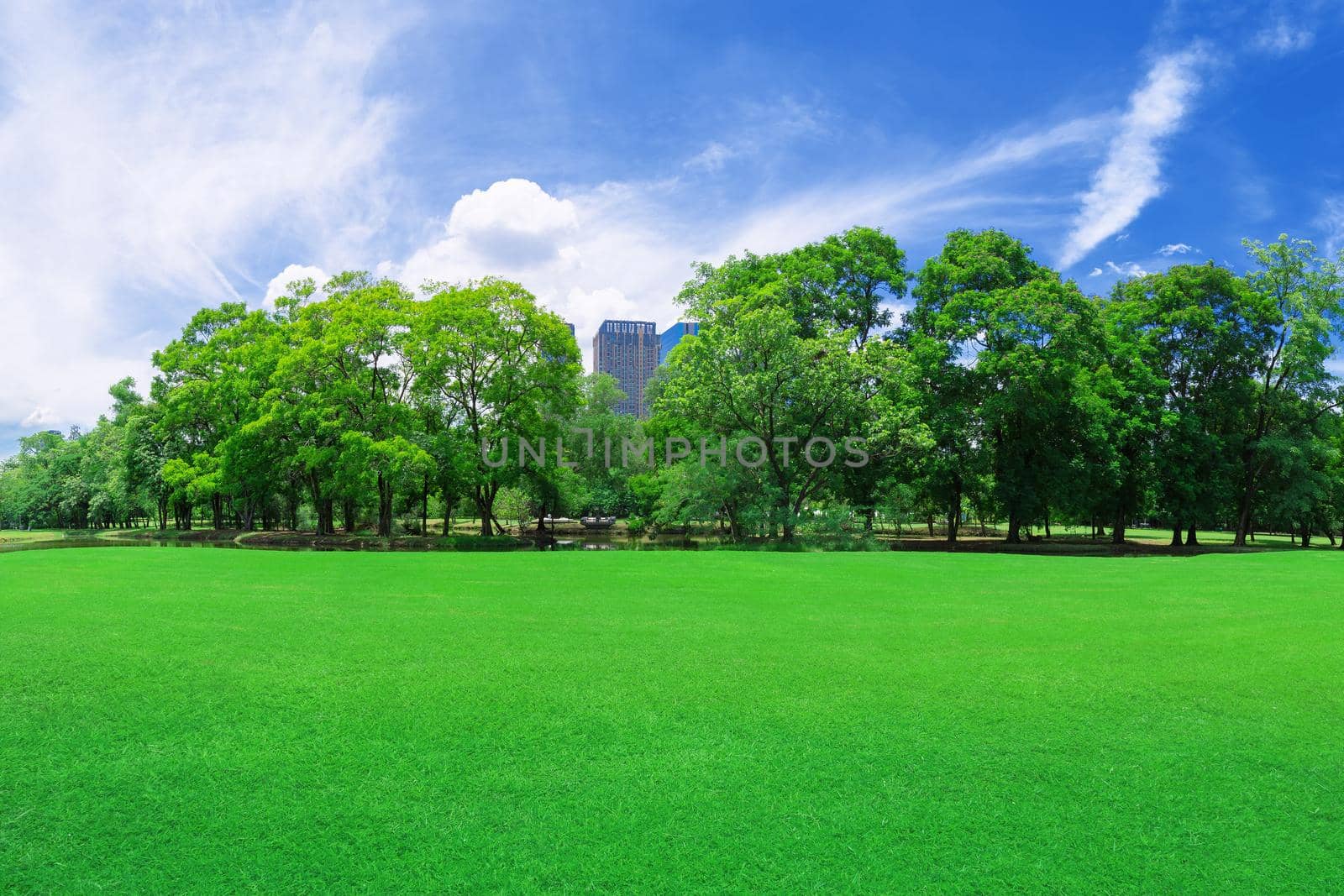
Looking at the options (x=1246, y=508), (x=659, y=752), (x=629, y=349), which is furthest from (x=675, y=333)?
(x=659, y=752)

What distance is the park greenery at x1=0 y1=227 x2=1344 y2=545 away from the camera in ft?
92.9

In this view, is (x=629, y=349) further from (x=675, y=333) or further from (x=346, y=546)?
(x=346, y=546)

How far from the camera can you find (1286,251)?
33.0 m

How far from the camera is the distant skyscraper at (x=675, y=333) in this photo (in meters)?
34.8

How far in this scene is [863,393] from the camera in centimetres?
2780

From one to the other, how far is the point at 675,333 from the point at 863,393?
165 ft

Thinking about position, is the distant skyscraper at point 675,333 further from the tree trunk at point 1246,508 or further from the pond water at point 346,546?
the tree trunk at point 1246,508

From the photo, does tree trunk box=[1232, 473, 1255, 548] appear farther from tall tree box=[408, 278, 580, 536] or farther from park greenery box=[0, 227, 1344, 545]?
tall tree box=[408, 278, 580, 536]

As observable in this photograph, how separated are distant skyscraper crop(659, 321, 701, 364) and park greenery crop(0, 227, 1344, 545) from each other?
1.47 m

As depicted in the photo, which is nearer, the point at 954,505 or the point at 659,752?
the point at 659,752

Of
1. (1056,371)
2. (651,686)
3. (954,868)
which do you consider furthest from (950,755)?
(1056,371)

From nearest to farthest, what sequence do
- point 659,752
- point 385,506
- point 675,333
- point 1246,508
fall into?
1. point 659,752
2. point 385,506
3. point 1246,508
4. point 675,333

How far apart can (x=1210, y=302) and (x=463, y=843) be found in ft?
138

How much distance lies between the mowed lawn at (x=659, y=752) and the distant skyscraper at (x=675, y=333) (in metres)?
24.7
